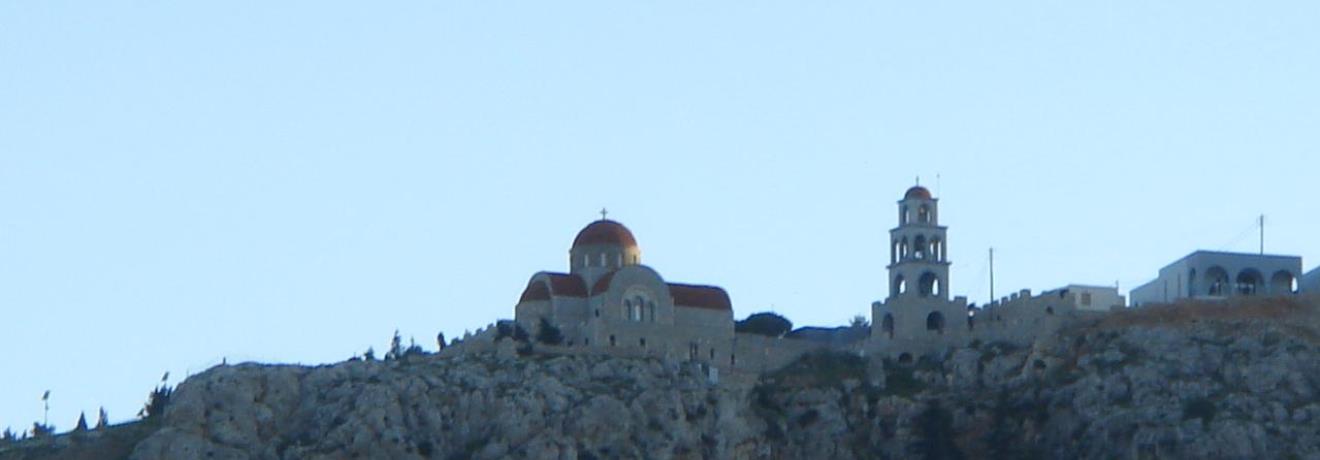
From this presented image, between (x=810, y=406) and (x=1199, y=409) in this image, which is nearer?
(x=1199, y=409)

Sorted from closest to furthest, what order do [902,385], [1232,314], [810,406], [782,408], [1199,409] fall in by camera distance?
[1199,409], [1232,314], [810,406], [782,408], [902,385]

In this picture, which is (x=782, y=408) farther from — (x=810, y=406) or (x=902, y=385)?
(x=902, y=385)

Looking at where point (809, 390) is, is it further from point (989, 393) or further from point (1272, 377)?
point (1272, 377)

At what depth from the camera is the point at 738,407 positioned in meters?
196

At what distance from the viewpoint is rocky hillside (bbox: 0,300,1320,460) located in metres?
188

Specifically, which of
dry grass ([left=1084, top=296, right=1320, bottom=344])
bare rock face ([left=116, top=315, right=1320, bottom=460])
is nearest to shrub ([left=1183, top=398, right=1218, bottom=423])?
bare rock face ([left=116, top=315, right=1320, bottom=460])

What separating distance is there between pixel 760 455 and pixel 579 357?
995cm

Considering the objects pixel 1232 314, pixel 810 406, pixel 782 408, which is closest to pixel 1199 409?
pixel 1232 314

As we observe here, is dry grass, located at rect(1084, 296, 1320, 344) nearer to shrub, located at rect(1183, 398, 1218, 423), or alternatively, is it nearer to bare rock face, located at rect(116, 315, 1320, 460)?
bare rock face, located at rect(116, 315, 1320, 460)

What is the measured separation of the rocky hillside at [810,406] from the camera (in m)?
188

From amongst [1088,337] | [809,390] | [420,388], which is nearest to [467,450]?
[420,388]

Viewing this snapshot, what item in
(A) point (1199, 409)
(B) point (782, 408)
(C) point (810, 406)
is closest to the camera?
(A) point (1199, 409)

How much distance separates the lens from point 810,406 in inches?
7736

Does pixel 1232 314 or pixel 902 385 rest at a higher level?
pixel 1232 314
